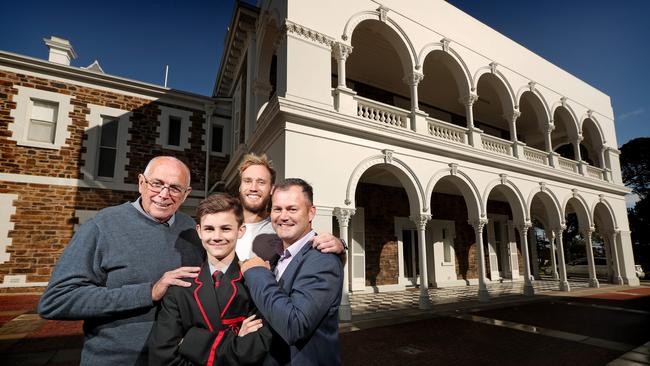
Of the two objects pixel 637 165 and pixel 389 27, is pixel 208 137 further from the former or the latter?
pixel 637 165

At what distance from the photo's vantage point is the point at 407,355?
14.6 feet

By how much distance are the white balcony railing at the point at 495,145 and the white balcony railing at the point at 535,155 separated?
0.90m

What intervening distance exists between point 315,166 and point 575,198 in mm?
11807

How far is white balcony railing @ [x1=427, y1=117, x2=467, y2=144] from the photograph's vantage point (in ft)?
28.8

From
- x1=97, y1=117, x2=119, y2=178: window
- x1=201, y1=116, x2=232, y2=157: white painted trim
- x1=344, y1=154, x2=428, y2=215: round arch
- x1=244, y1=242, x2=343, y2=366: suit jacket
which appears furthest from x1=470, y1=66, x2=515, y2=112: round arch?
x1=97, y1=117, x2=119, y2=178: window

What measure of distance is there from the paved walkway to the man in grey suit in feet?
13.9

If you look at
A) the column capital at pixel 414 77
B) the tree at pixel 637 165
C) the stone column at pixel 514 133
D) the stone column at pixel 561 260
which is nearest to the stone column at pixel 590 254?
the stone column at pixel 561 260

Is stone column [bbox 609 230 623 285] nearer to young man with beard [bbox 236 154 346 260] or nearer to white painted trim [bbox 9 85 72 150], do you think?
young man with beard [bbox 236 154 346 260]

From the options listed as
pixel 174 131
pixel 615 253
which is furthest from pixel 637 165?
pixel 174 131

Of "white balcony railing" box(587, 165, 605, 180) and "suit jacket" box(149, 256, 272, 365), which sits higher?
"white balcony railing" box(587, 165, 605, 180)

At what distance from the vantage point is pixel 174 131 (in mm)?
11000

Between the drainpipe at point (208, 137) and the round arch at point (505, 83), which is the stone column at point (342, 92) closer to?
the round arch at point (505, 83)

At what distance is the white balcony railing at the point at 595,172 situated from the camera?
1352 cm

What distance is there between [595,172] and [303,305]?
17.5 meters
